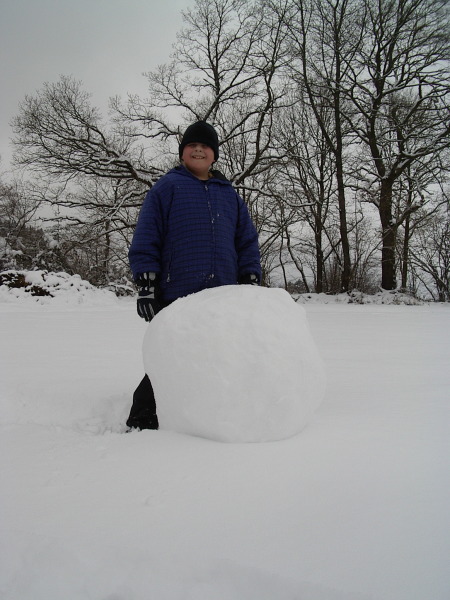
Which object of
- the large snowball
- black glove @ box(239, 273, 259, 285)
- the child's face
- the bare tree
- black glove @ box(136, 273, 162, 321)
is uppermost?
the bare tree

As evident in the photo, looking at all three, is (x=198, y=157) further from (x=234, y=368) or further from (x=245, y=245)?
(x=234, y=368)

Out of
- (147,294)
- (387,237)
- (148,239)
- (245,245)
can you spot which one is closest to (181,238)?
(148,239)

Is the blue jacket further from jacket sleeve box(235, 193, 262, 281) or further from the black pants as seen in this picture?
the black pants

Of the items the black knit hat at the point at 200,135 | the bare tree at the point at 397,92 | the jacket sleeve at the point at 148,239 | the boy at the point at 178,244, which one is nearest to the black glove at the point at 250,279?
the boy at the point at 178,244

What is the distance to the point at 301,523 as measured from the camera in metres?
1.10

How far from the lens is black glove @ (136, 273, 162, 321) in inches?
82.9

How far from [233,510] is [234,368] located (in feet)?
1.93

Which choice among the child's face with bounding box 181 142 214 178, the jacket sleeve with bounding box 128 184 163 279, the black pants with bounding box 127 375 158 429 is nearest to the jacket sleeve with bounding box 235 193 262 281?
the child's face with bounding box 181 142 214 178

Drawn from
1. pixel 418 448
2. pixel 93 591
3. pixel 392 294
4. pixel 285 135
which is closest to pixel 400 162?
pixel 392 294

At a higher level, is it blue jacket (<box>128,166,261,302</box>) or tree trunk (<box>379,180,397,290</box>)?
tree trunk (<box>379,180,397,290</box>)

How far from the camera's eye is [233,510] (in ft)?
3.82

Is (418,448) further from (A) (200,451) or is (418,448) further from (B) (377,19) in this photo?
(B) (377,19)

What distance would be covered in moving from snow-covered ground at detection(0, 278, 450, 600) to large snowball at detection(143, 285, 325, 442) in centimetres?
10

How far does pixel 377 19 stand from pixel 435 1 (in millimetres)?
1736
